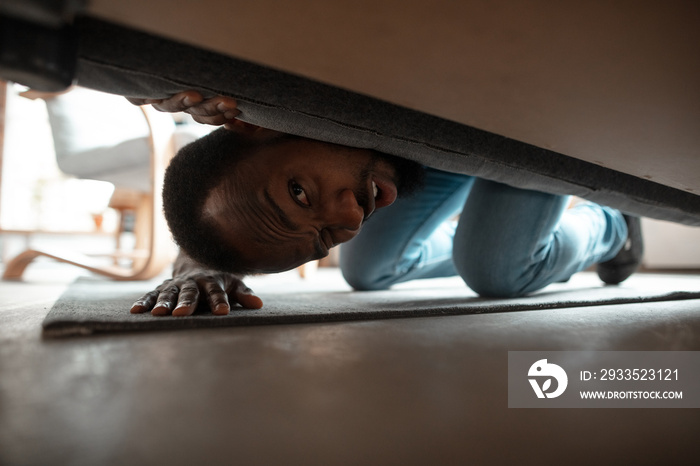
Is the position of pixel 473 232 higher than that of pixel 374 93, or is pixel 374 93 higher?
pixel 374 93

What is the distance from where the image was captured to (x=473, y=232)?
41.1 inches

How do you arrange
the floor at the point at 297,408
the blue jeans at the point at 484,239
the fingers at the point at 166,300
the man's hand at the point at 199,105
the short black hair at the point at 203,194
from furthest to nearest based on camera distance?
the blue jeans at the point at 484,239, the short black hair at the point at 203,194, the fingers at the point at 166,300, the man's hand at the point at 199,105, the floor at the point at 297,408

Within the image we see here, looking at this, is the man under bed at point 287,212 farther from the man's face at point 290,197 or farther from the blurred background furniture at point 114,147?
the blurred background furniture at point 114,147

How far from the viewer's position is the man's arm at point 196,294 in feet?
2.15

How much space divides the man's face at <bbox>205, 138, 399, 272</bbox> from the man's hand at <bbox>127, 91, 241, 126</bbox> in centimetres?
Answer: 16

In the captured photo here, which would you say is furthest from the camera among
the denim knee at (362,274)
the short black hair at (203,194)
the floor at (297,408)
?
the denim knee at (362,274)

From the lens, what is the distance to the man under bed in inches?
27.6

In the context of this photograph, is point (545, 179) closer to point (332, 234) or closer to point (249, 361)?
point (332, 234)

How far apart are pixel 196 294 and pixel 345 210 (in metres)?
0.27

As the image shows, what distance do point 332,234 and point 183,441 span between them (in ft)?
1.70

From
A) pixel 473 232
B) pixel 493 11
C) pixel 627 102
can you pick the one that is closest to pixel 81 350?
pixel 493 11

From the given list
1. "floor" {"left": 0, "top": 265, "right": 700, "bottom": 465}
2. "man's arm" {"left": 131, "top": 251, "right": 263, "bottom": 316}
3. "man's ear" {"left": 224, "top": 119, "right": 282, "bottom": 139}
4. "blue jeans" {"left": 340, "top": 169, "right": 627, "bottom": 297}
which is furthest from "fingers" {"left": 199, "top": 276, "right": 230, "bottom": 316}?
"blue jeans" {"left": 340, "top": 169, "right": 627, "bottom": 297}

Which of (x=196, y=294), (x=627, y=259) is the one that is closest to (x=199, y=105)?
(x=196, y=294)

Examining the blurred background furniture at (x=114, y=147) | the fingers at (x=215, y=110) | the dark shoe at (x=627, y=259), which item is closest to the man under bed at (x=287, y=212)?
the fingers at (x=215, y=110)
